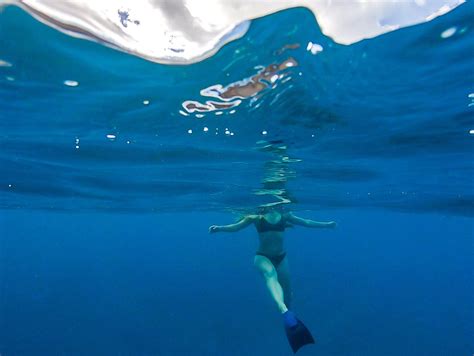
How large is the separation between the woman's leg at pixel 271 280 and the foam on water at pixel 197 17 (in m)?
6.68

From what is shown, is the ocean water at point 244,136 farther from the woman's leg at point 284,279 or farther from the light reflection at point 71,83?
the woman's leg at point 284,279

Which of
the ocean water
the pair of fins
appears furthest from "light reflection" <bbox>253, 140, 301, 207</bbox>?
the pair of fins

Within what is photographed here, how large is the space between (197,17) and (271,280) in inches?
296

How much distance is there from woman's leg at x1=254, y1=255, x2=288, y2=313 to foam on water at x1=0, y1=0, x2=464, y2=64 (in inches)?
263

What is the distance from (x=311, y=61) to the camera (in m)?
7.71

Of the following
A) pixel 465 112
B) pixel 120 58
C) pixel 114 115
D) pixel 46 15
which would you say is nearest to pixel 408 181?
pixel 465 112

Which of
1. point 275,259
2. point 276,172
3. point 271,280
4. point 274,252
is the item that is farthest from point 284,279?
point 276,172

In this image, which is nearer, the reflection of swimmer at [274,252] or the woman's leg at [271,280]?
the woman's leg at [271,280]

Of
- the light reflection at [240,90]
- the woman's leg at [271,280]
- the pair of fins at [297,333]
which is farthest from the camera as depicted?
the woman's leg at [271,280]

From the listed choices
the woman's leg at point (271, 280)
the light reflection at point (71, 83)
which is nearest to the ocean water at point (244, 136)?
the light reflection at point (71, 83)

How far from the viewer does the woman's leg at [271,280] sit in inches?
391

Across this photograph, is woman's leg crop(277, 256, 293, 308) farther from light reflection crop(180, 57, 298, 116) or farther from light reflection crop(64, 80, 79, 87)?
light reflection crop(64, 80, 79, 87)

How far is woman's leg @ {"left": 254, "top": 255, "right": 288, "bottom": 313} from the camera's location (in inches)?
391

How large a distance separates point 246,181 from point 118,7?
13.4 meters
